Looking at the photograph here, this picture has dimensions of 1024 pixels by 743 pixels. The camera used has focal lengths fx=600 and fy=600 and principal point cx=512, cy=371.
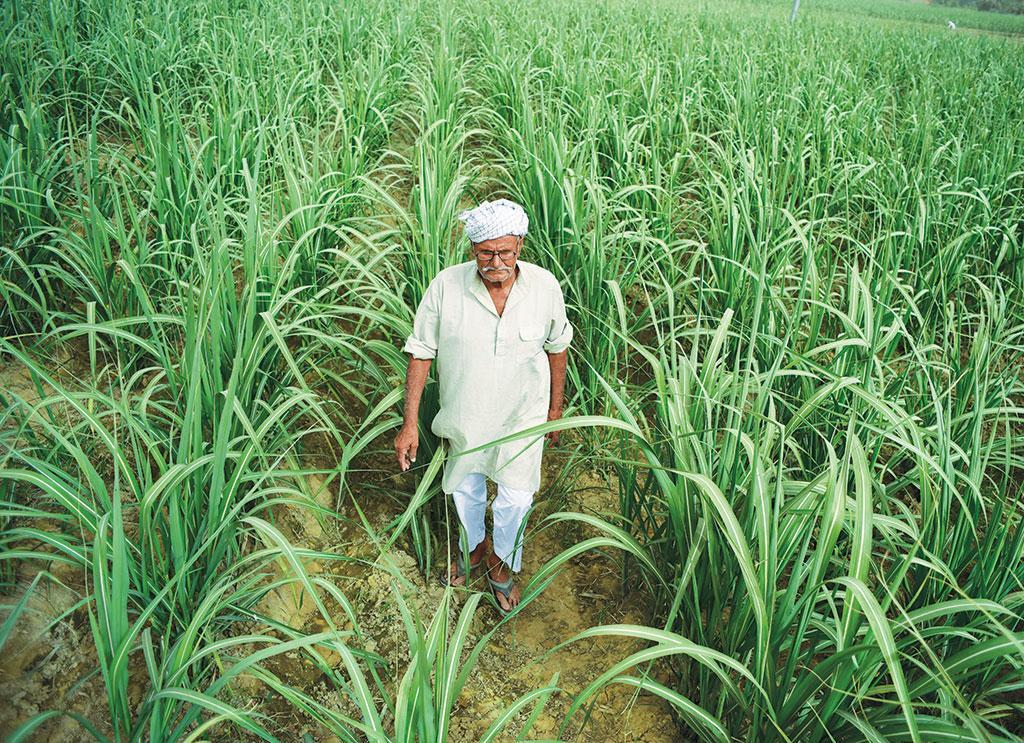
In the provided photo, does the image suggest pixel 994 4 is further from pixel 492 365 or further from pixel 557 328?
pixel 492 365

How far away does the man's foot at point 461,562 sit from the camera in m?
1.66

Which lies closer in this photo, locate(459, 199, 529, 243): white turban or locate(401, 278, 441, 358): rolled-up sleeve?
locate(459, 199, 529, 243): white turban

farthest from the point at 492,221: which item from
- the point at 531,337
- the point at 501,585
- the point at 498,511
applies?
the point at 501,585

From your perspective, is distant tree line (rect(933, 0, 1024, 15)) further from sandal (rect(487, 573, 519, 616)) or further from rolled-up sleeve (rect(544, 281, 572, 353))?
sandal (rect(487, 573, 519, 616))

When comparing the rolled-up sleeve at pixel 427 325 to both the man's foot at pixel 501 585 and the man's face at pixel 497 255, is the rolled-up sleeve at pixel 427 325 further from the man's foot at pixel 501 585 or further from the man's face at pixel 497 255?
the man's foot at pixel 501 585

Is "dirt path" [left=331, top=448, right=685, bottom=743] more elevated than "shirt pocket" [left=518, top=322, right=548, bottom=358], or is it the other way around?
"shirt pocket" [left=518, top=322, right=548, bottom=358]

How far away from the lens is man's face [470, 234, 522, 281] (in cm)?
127

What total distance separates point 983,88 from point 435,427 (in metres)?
5.61

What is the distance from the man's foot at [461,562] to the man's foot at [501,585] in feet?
0.24

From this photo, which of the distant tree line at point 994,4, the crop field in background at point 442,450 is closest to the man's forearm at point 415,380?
the crop field in background at point 442,450

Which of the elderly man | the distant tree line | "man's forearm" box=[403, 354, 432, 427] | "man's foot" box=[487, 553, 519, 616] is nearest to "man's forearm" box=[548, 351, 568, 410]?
the elderly man

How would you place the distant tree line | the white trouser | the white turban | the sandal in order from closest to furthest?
the white turban < the white trouser < the sandal < the distant tree line

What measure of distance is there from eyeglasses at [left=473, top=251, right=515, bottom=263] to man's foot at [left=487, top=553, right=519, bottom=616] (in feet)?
2.66

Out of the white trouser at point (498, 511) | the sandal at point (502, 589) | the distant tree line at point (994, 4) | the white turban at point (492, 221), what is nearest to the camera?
the white turban at point (492, 221)
